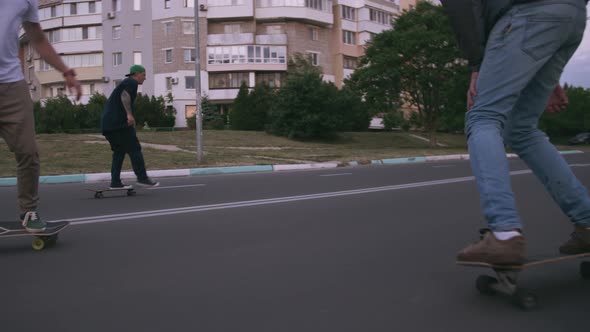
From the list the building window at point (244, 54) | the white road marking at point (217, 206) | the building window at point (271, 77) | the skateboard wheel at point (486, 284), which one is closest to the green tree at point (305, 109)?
the building window at point (244, 54)

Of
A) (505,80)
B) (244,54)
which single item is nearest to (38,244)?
(505,80)

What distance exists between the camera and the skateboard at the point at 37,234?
12.1 feet

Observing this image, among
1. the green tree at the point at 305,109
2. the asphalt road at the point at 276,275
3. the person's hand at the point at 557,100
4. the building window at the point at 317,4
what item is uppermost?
the building window at the point at 317,4

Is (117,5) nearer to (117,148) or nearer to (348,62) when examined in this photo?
(348,62)

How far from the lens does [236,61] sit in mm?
53281

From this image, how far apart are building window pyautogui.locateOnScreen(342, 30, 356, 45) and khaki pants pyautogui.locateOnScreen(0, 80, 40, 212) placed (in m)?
58.4

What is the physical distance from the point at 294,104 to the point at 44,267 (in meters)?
33.1

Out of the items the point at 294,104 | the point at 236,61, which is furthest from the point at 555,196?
the point at 236,61

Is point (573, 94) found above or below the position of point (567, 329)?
above

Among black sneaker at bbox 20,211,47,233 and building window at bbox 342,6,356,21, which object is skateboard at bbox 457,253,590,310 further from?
building window at bbox 342,6,356,21

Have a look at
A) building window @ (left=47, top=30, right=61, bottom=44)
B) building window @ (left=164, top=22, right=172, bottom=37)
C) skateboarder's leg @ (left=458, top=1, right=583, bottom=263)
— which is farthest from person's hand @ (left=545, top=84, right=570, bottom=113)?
building window @ (left=47, top=30, right=61, bottom=44)

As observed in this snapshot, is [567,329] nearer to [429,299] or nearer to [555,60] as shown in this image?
[429,299]

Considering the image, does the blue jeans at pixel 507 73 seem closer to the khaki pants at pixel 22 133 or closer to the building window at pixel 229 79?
the khaki pants at pixel 22 133

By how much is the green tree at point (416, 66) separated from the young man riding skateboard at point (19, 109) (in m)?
30.9
